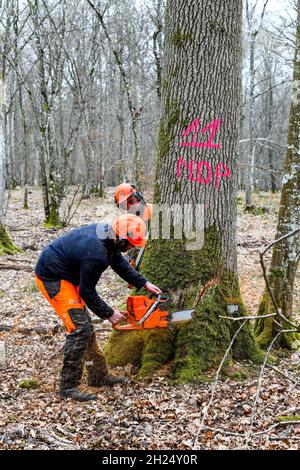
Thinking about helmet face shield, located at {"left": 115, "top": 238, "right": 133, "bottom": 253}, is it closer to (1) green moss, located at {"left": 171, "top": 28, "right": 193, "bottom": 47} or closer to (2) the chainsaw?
(2) the chainsaw

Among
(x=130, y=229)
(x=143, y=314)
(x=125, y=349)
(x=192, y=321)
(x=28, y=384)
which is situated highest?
(x=130, y=229)

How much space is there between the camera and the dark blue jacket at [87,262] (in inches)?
163

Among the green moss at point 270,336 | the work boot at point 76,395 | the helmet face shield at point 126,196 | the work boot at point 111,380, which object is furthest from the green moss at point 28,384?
the green moss at point 270,336

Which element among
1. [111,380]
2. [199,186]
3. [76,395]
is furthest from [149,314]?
[199,186]

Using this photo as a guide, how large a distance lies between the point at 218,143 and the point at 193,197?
0.57 meters

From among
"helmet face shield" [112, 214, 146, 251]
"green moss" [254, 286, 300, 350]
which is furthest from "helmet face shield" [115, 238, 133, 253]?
"green moss" [254, 286, 300, 350]

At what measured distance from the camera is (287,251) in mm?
5652

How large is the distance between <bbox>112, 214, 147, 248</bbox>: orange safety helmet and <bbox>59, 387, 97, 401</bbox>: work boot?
149 centimetres

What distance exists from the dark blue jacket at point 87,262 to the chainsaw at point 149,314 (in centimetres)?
20

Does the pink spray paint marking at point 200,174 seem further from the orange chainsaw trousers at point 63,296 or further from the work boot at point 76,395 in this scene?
the work boot at point 76,395

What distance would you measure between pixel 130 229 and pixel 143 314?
842 mm

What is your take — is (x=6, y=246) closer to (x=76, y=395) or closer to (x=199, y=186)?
(x=76, y=395)

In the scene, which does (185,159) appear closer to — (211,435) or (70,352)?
(70,352)
